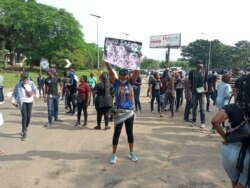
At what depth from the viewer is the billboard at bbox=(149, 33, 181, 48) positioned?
68688 millimetres

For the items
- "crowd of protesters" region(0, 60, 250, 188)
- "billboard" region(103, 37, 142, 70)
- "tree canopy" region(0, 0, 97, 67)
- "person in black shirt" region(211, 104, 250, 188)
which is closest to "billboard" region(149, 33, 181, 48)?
"tree canopy" region(0, 0, 97, 67)

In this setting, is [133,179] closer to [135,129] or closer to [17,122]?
[135,129]

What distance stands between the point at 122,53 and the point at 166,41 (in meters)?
65.3

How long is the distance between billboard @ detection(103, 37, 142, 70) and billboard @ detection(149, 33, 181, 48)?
62.3 metres

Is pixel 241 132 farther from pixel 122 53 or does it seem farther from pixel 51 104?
pixel 51 104

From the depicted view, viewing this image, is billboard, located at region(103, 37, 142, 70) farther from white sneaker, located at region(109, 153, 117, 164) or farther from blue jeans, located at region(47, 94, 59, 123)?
blue jeans, located at region(47, 94, 59, 123)

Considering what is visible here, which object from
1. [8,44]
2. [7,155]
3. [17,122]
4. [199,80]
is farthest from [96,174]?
[8,44]

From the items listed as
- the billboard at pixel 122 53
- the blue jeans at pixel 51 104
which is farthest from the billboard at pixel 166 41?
the billboard at pixel 122 53

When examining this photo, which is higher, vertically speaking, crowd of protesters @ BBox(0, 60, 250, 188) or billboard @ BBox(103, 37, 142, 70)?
billboard @ BBox(103, 37, 142, 70)

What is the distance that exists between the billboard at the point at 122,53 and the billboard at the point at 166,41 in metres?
62.3

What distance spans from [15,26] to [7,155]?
54.7 m

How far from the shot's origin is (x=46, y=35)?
59844 mm

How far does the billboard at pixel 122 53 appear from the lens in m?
6.56

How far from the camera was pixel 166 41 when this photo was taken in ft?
232
